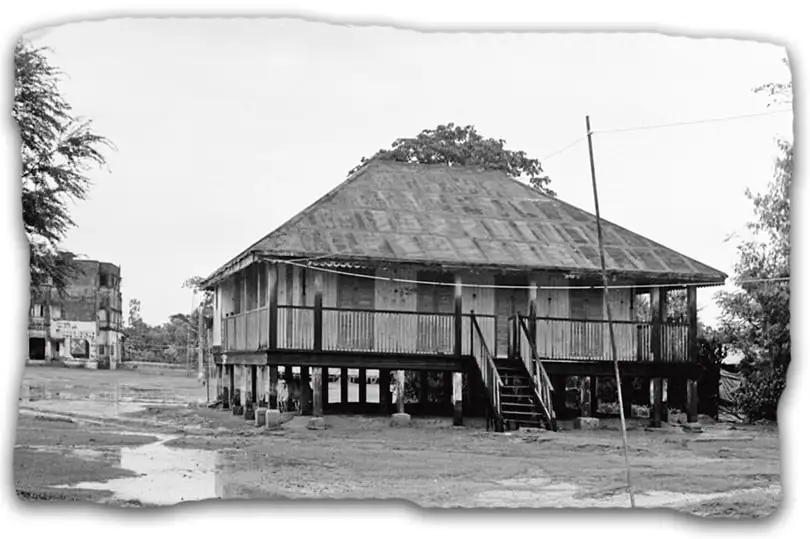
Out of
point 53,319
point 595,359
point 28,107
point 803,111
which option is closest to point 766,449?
point 595,359

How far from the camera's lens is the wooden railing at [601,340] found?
71.8ft

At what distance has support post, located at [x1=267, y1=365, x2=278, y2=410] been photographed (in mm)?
21534

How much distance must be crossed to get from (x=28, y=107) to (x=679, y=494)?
777 centimetres

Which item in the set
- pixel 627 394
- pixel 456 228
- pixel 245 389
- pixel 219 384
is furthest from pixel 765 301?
pixel 219 384

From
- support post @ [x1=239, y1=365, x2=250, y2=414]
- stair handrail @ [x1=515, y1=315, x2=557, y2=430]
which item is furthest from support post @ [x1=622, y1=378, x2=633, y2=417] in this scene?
support post @ [x1=239, y1=365, x2=250, y2=414]

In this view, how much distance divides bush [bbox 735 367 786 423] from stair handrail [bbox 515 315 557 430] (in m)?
3.36

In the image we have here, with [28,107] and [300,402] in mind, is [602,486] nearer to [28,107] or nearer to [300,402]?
[28,107]

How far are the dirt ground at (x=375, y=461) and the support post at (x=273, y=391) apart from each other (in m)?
0.85

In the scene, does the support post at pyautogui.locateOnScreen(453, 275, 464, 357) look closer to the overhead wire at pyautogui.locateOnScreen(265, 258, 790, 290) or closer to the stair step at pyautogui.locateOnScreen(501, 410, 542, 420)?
the overhead wire at pyautogui.locateOnScreen(265, 258, 790, 290)

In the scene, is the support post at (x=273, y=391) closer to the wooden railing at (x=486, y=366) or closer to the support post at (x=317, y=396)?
the support post at (x=317, y=396)

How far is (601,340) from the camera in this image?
22094mm

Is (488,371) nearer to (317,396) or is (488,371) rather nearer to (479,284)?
(479,284)

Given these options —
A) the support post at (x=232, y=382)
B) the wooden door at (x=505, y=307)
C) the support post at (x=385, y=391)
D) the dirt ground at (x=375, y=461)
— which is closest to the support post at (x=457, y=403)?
the dirt ground at (x=375, y=461)

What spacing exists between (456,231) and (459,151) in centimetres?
768
